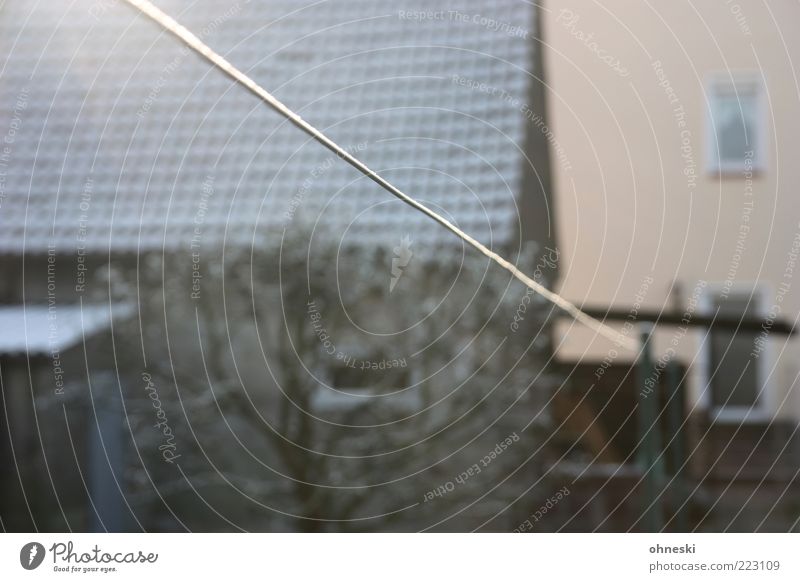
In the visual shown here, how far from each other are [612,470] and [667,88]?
0.41 m

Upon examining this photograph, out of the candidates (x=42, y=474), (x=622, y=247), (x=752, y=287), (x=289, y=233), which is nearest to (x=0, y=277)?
(x=42, y=474)

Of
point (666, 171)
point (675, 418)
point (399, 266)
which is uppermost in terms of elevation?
point (666, 171)

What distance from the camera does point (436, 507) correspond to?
3.40 feet

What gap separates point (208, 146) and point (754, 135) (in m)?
0.59

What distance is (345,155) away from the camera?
3.50 feet

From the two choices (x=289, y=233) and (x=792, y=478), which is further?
(x=289, y=233)

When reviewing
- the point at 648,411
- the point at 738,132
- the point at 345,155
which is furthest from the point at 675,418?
the point at 345,155

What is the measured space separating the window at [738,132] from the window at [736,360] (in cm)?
14

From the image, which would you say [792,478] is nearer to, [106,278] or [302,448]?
[302,448]

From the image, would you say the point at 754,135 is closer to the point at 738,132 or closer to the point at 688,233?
the point at 738,132

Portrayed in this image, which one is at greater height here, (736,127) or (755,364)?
(736,127)

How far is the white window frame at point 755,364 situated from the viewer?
3.26 ft

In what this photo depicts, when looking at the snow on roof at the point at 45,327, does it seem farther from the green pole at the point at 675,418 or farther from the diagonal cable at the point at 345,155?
the green pole at the point at 675,418
